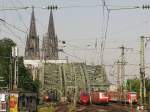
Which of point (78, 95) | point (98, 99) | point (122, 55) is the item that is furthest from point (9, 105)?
point (78, 95)

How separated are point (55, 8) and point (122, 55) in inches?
1455

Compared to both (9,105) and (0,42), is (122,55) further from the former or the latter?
(0,42)

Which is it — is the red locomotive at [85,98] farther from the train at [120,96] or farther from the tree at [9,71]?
the tree at [9,71]

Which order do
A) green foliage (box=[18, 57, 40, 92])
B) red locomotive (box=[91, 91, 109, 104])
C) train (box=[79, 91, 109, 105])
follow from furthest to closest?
green foliage (box=[18, 57, 40, 92])
train (box=[79, 91, 109, 105])
red locomotive (box=[91, 91, 109, 104])

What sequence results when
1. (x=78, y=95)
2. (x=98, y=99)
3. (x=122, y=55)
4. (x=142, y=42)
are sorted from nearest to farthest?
(x=142, y=42), (x=122, y=55), (x=98, y=99), (x=78, y=95)

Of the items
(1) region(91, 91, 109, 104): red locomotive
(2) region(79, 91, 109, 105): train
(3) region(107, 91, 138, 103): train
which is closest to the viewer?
(1) region(91, 91, 109, 104): red locomotive

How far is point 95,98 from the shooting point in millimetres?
80312

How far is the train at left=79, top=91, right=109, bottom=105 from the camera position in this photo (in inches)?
3073

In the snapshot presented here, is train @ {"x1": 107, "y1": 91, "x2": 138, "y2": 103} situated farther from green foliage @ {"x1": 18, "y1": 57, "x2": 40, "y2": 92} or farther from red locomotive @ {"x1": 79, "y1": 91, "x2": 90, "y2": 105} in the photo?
green foliage @ {"x1": 18, "y1": 57, "x2": 40, "y2": 92}

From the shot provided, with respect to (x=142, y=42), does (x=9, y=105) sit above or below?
below

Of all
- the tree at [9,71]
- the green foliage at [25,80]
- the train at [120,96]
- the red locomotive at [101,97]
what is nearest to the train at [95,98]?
the red locomotive at [101,97]

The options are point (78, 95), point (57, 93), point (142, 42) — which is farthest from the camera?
point (57, 93)

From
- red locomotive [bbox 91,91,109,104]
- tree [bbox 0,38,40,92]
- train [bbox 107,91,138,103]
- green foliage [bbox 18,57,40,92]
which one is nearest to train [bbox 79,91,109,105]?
red locomotive [bbox 91,91,109,104]

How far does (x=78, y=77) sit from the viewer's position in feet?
445
